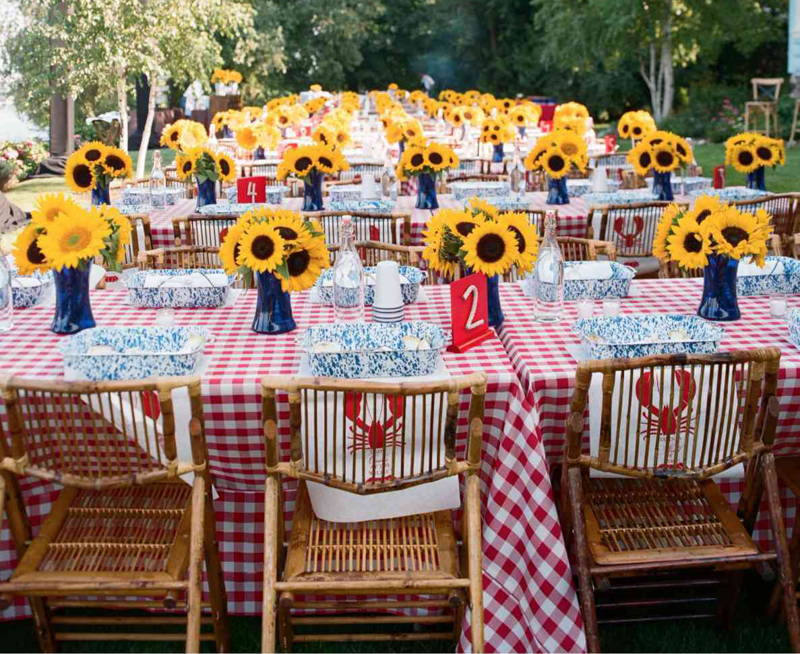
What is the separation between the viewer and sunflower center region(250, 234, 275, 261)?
8.79 ft

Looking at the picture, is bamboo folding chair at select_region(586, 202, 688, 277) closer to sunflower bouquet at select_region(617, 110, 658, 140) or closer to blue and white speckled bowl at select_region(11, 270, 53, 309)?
sunflower bouquet at select_region(617, 110, 658, 140)

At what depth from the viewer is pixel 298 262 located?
107 inches

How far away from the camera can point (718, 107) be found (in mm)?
19656

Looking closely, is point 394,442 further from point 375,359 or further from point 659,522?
point 659,522

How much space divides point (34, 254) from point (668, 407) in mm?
1827

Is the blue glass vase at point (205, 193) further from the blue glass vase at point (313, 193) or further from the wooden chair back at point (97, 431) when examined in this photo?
the wooden chair back at point (97, 431)

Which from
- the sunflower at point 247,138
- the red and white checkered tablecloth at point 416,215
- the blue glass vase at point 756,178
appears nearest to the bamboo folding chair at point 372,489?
the red and white checkered tablecloth at point 416,215

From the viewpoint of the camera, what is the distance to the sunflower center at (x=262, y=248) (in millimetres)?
2678

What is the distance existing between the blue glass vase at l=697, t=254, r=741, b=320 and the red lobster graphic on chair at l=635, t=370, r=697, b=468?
0.65 meters

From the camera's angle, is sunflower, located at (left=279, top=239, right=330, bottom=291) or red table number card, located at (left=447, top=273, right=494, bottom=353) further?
sunflower, located at (left=279, top=239, right=330, bottom=291)

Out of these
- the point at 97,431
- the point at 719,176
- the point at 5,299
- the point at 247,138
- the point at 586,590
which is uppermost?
the point at 247,138

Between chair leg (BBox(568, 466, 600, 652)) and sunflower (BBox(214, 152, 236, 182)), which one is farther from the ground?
sunflower (BBox(214, 152, 236, 182))

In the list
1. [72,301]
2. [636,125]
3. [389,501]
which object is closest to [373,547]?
[389,501]

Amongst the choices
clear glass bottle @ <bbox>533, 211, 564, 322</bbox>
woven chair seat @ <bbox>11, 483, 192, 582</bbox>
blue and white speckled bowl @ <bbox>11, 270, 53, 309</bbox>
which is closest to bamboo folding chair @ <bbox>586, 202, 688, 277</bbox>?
clear glass bottle @ <bbox>533, 211, 564, 322</bbox>
